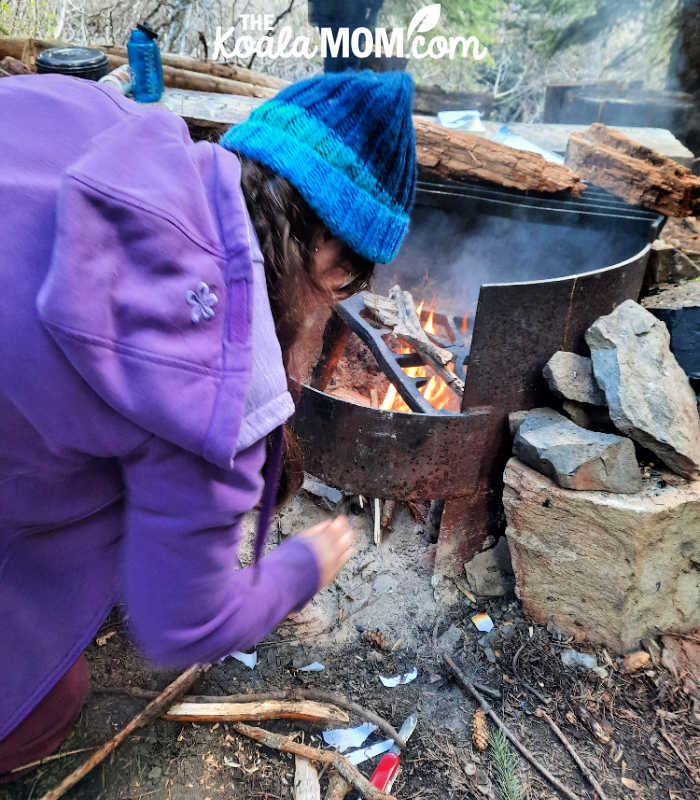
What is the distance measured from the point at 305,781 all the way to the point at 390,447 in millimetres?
1110

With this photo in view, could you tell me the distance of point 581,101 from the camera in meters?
6.51

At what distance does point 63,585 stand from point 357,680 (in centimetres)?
130

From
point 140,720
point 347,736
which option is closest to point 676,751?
point 347,736

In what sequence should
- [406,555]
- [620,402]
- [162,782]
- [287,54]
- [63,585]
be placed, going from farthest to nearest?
[287,54], [406,555], [620,402], [162,782], [63,585]

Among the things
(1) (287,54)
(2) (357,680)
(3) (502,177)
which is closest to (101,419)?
(2) (357,680)

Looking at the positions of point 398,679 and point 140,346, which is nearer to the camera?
point 140,346

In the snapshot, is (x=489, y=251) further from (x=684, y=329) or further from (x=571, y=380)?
(x=571, y=380)

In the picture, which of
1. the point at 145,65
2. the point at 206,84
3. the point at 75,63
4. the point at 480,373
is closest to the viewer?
the point at 480,373

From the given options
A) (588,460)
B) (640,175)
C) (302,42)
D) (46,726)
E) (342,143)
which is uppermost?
(302,42)

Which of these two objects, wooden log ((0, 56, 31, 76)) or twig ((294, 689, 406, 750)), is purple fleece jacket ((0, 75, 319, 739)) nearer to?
twig ((294, 689, 406, 750))

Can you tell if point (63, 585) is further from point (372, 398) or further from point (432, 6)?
point (432, 6)

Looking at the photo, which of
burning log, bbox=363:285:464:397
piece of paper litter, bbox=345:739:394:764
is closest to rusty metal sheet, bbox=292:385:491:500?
burning log, bbox=363:285:464:397

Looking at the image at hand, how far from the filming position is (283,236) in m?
1.12

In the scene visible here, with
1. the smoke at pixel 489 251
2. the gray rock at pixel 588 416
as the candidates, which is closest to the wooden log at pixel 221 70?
the smoke at pixel 489 251
